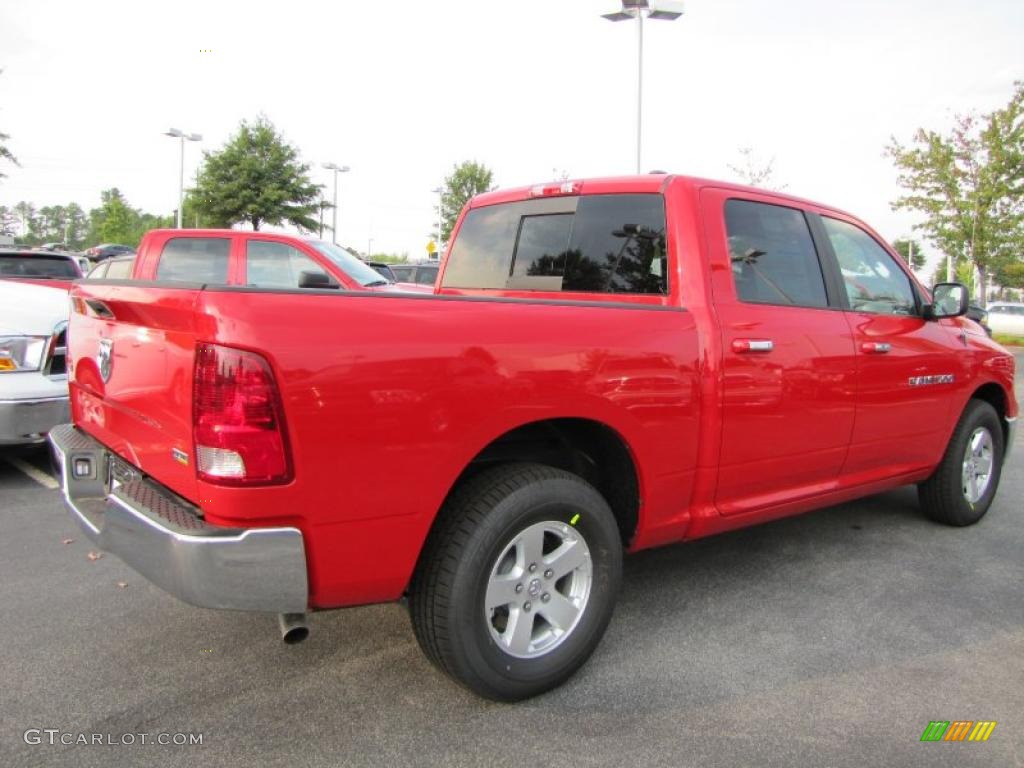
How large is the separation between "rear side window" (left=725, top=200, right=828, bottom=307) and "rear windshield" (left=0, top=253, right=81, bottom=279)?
26.1ft

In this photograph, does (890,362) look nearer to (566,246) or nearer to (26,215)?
(566,246)

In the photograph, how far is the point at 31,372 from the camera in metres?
4.98

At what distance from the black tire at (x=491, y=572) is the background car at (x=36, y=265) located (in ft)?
25.0

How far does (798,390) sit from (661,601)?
3.72ft

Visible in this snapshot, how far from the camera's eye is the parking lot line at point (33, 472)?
5156 millimetres

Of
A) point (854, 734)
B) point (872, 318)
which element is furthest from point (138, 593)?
point (872, 318)

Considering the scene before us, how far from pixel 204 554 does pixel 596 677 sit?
148 centimetres

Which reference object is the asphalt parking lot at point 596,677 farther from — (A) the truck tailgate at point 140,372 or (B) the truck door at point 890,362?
(A) the truck tailgate at point 140,372

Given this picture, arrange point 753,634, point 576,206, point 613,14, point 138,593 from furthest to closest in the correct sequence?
point 613,14 < point 576,206 < point 138,593 < point 753,634

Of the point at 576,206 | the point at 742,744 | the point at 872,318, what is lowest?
the point at 742,744

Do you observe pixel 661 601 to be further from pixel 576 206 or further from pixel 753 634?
pixel 576 206

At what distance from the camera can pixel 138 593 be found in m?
3.40

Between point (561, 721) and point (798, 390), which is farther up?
point (798, 390)

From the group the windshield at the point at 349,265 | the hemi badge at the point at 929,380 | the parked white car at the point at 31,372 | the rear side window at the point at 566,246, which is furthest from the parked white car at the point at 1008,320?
the parked white car at the point at 31,372
